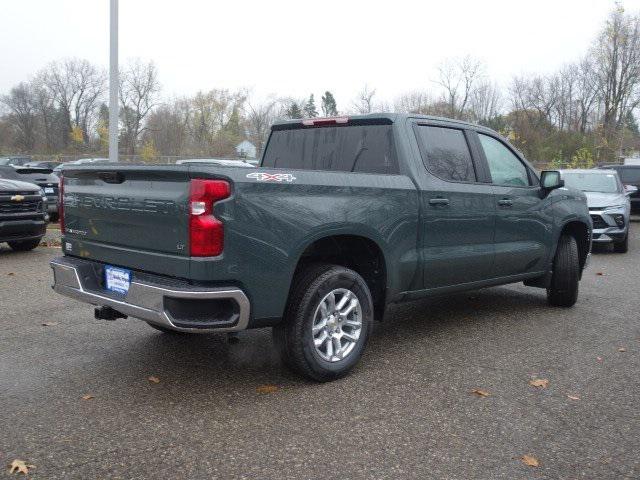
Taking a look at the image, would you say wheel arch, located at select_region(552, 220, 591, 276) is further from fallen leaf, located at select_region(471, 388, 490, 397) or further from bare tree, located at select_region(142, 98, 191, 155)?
bare tree, located at select_region(142, 98, 191, 155)

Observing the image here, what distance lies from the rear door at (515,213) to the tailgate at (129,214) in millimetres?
3061

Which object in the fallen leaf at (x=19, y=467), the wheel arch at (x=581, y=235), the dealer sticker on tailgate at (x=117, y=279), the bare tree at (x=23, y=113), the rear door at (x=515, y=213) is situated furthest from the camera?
the bare tree at (x=23, y=113)

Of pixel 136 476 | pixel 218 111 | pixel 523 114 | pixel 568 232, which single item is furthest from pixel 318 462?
pixel 218 111

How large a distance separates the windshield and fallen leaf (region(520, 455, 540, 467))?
10515mm

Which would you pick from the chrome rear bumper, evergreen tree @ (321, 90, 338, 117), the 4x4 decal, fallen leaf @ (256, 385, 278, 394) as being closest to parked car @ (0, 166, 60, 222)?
the chrome rear bumper

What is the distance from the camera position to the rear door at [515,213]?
224 inches

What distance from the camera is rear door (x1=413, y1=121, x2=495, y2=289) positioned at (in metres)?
4.94

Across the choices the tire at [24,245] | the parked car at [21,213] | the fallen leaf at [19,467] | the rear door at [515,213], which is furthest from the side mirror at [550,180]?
the tire at [24,245]

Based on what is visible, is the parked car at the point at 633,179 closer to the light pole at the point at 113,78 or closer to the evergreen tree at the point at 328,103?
the light pole at the point at 113,78

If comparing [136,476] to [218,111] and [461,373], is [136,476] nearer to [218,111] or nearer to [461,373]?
→ [461,373]

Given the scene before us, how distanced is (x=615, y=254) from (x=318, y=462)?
10.5m

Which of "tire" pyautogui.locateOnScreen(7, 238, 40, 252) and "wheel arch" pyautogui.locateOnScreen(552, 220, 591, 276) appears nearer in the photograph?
"wheel arch" pyautogui.locateOnScreen(552, 220, 591, 276)

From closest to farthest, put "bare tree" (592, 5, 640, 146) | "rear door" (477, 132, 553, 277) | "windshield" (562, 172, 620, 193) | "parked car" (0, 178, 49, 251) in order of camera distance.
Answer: "rear door" (477, 132, 553, 277) < "parked car" (0, 178, 49, 251) < "windshield" (562, 172, 620, 193) < "bare tree" (592, 5, 640, 146)

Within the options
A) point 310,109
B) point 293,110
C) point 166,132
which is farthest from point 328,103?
point 166,132
